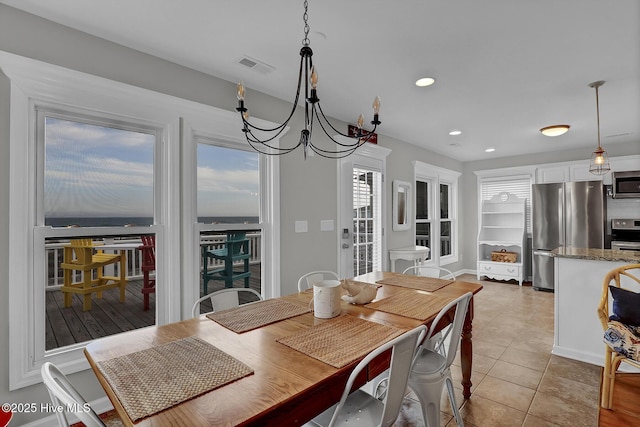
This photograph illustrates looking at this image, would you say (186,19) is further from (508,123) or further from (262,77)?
(508,123)

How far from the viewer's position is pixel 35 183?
196 centimetres

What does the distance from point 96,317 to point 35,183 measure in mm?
1028

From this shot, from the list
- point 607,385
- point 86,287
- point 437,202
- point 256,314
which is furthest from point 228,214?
point 437,202

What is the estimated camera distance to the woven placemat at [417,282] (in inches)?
89.0

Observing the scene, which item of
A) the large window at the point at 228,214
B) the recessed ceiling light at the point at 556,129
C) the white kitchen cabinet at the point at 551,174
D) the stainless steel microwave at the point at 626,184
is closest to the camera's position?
the large window at the point at 228,214

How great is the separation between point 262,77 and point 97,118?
132 cm

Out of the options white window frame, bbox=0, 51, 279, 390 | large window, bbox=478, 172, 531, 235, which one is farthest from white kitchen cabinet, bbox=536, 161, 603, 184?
white window frame, bbox=0, 51, 279, 390

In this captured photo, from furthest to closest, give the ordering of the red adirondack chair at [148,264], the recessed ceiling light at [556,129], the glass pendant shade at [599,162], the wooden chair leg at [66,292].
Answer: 1. the recessed ceiling light at [556,129]
2. the glass pendant shade at [599,162]
3. the red adirondack chair at [148,264]
4. the wooden chair leg at [66,292]

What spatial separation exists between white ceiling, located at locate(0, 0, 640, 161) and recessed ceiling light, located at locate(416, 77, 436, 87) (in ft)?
0.21

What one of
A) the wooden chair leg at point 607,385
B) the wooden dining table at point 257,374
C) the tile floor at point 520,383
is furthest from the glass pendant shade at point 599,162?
the wooden dining table at point 257,374

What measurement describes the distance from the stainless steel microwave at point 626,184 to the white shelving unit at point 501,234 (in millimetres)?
1369

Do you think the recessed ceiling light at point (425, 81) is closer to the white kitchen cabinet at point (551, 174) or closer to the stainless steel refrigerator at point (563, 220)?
the stainless steel refrigerator at point (563, 220)

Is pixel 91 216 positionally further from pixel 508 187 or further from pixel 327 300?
pixel 508 187

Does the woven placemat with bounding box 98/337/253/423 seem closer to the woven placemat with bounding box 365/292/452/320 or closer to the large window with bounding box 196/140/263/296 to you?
the woven placemat with bounding box 365/292/452/320
